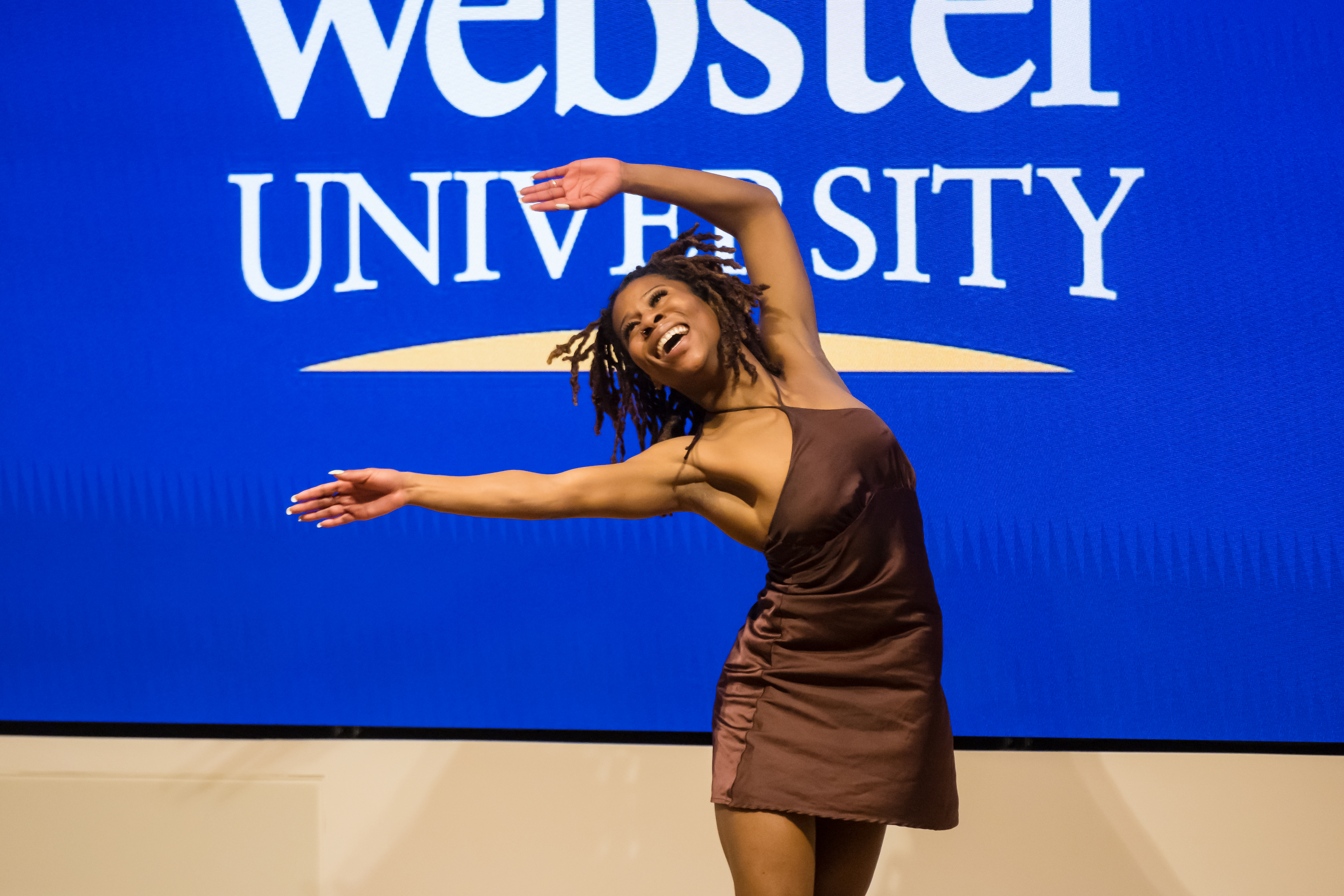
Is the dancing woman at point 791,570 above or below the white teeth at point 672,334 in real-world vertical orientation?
below

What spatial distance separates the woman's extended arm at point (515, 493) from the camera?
136 cm

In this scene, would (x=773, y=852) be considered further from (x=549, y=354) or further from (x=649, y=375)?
(x=549, y=354)

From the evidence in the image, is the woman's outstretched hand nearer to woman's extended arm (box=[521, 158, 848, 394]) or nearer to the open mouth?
the open mouth

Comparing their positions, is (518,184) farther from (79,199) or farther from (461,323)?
(79,199)

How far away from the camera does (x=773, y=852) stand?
4.37ft

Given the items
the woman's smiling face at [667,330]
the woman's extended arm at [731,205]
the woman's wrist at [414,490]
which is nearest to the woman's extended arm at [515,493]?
the woman's wrist at [414,490]

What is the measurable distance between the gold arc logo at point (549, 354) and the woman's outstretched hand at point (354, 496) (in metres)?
1.38

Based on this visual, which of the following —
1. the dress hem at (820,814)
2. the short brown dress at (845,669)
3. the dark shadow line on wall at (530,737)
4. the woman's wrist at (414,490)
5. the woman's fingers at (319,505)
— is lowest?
the dark shadow line on wall at (530,737)

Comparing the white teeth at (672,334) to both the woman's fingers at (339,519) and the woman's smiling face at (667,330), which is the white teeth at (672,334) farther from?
the woman's fingers at (339,519)

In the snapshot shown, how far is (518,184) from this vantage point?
2.74 meters

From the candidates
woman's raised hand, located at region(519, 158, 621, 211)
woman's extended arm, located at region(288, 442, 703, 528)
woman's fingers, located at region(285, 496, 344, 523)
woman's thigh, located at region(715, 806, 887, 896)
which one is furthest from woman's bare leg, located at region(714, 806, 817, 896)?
woman's raised hand, located at region(519, 158, 621, 211)

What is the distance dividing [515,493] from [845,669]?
0.48 m

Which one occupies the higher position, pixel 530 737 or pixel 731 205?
pixel 731 205

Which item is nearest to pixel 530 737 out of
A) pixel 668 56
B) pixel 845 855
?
pixel 845 855
